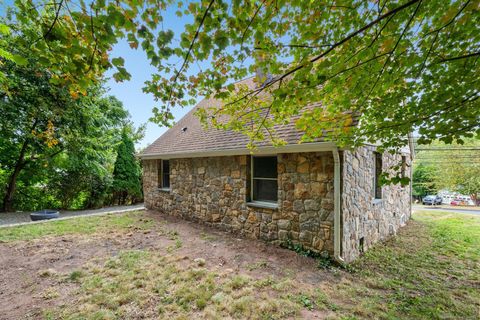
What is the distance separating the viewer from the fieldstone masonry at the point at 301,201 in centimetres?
440

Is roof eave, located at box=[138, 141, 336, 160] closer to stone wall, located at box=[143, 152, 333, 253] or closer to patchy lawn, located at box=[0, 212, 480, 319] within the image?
stone wall, located at box=[143, 152, 333, 253]

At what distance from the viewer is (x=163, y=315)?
8.84ft

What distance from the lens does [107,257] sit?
4434mm

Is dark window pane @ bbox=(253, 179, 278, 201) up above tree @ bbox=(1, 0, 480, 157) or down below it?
below

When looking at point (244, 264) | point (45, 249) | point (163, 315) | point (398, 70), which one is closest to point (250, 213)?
point (244, 264)

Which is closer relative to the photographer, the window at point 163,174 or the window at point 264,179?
the window at point 264,179

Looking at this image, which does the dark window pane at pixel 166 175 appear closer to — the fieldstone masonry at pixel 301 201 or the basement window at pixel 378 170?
the fieldstone masonry at pixel 301 201

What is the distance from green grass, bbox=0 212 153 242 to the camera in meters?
5.87

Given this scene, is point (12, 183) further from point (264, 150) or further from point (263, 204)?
point (264, 150)

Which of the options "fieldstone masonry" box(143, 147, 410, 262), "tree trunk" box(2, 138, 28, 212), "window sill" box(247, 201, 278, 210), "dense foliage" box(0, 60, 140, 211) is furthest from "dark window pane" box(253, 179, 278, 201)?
"tree trunk" box(2, 138, 28, 212)

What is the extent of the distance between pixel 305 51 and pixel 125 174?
1202cm

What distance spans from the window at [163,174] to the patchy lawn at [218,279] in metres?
3.34

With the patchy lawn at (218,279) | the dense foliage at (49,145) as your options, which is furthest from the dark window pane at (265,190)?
the dense foliage at (49,145)

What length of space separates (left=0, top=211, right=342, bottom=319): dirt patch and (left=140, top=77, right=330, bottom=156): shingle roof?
241 cm
